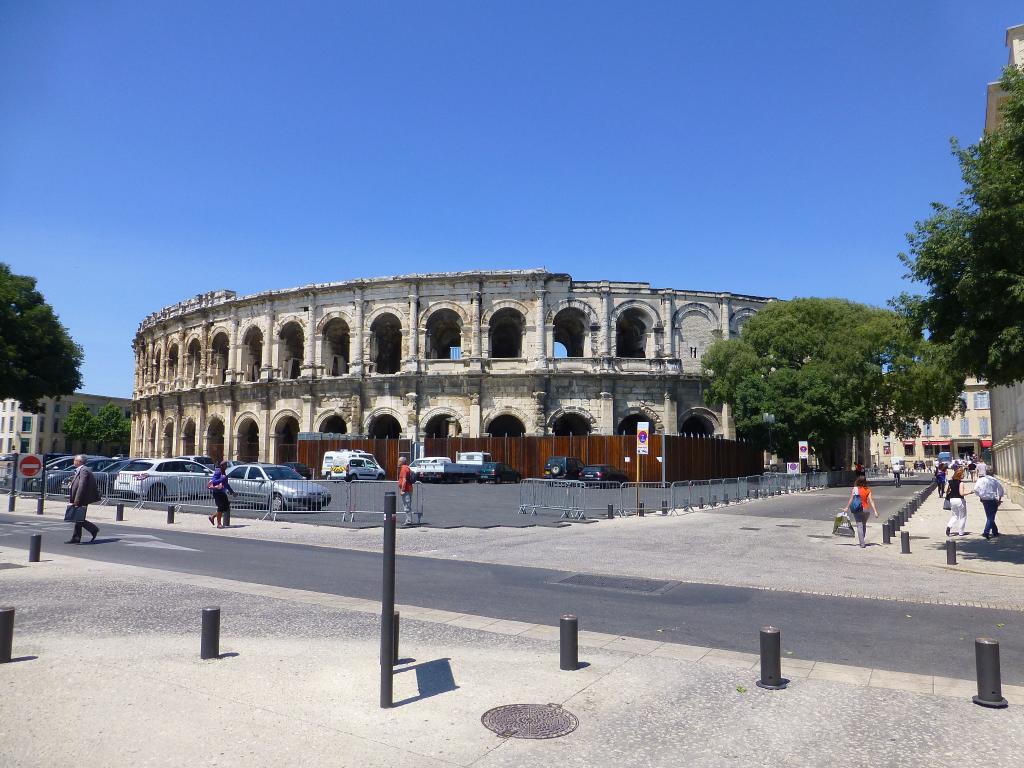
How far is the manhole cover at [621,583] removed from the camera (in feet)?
33.2

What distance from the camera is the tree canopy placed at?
3909 centimetres

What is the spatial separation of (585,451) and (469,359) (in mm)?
9665

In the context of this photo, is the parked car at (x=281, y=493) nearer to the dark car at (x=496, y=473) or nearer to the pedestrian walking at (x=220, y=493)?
the pedestrian walking at (x=220, y=493)

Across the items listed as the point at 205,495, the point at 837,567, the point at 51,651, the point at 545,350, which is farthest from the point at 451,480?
the point at 51,651

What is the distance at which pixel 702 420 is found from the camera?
147 ft

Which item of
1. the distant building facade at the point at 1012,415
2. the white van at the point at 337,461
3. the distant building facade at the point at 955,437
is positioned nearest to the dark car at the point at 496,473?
the white van at the point at 337,461

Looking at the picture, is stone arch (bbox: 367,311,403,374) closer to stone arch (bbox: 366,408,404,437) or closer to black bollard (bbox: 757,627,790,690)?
stone arch (bbox: 366,408,404,437)

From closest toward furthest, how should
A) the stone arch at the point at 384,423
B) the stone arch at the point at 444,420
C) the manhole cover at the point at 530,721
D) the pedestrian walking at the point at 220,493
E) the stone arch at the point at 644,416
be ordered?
the manhole cover at the point at 530,721 → the pedestrian walking at the point at 220,493 → the stone arch at the point at 644,416 → the stone arch at the point at 444,420 → the stone arch at the point at 384,423

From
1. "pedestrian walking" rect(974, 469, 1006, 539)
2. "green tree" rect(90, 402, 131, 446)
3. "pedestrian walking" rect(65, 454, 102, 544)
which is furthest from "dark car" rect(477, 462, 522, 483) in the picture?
"green tree" rect(90, 402, 131, 446)

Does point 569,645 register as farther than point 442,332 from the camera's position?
No

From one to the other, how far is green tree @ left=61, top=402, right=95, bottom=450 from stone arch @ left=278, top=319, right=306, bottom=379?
51.8 metres

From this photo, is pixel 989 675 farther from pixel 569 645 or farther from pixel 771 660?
pixel 569 645

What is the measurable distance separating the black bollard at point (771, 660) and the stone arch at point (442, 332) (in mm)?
38325

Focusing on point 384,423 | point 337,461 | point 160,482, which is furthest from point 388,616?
point 384,423
